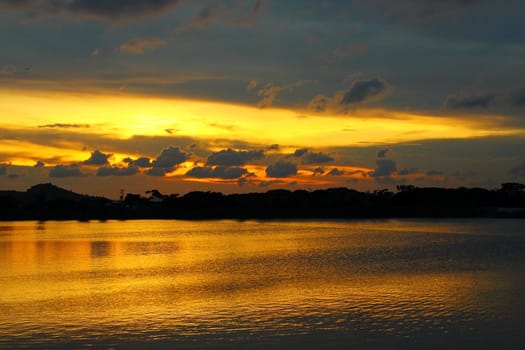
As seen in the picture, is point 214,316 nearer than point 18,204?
Yes

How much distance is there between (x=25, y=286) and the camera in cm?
2723

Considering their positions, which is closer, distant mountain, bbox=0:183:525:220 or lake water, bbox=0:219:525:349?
lake water, bbox=0:219:525:349

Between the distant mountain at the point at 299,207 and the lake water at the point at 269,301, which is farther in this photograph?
the distant mountain at the point at 299,207

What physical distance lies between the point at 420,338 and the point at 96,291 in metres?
14.3

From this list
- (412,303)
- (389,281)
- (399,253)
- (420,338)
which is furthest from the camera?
(399,253)

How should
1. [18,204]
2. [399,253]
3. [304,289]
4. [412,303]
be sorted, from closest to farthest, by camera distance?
[412,303] → [304,289] → [399,253] → [18,204]

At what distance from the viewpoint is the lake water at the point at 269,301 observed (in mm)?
16281

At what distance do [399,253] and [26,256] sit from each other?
980 inches

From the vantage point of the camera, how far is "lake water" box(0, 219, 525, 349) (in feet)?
53.4

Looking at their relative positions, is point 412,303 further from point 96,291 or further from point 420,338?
point 96,291

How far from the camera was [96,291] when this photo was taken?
25469 mm

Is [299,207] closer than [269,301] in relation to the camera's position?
No

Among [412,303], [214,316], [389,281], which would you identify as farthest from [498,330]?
[389,281]

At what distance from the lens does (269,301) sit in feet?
71.8
